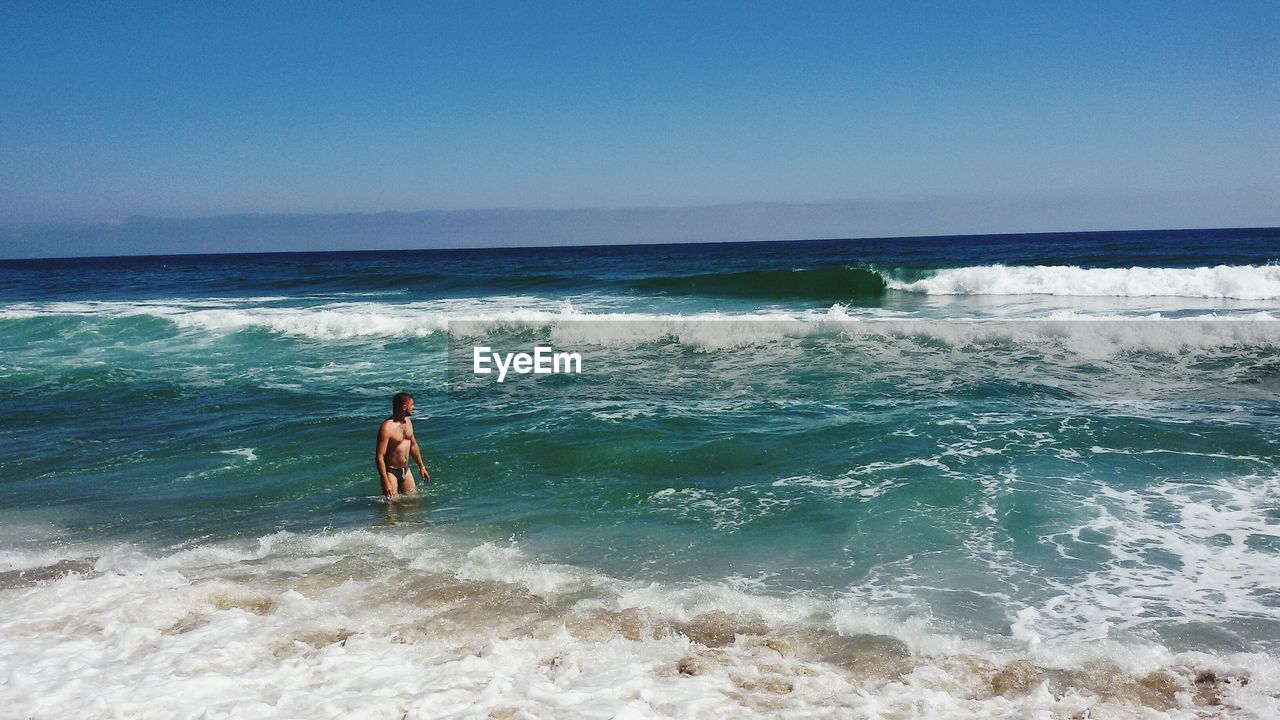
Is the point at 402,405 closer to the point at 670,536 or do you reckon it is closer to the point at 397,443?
the point at 397,443

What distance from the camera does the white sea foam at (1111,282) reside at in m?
25.7

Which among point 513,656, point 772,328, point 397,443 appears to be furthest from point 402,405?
point 772,328

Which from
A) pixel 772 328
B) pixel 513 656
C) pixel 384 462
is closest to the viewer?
pixel 513 656

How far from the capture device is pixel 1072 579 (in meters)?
5.91

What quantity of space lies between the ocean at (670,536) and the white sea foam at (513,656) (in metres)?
0.03

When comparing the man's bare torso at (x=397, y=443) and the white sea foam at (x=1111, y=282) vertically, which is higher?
the white sea foam at (x=1111, y=282)

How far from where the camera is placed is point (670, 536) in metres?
6.89

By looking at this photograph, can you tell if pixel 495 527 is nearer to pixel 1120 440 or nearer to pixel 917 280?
pixel 1120 440

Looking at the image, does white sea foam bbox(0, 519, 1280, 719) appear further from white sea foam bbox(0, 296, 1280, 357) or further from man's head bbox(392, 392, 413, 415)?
white sea foam bbox(0, 296, 1280, 357)

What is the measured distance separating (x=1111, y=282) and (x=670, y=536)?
27528 mm

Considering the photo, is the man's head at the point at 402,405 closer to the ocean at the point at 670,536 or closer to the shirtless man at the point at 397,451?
the shirtless man at the point at 397,451

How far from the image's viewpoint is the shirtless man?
25.8 feet

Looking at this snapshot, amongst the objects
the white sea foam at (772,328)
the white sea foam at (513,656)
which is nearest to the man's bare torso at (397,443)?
the white sea foam at (513,656)

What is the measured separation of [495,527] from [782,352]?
10255 mm
